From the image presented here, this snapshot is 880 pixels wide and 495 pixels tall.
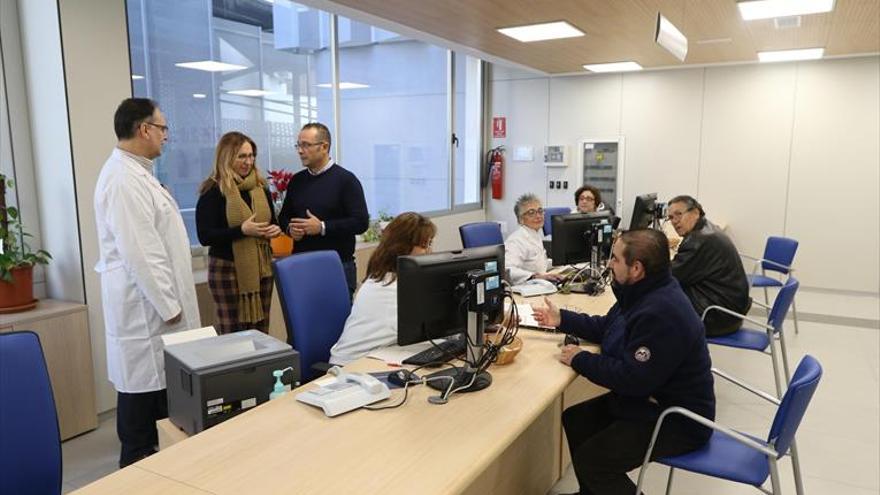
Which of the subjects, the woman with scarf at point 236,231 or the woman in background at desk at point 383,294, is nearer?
the woman in background at desk at point 383,294

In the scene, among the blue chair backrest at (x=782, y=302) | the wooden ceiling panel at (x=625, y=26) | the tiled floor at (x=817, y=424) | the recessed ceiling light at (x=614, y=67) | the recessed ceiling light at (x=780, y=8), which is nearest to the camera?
the tiled floor at (x=817, y=424)

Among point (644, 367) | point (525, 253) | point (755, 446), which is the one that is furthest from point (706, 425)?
point (525, 253)

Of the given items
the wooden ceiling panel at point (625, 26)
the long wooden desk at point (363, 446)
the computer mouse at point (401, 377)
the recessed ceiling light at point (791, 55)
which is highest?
the wooden ceiling panel at point (625, 26)

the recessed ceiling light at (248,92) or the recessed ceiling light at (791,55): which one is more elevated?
the recessed ceiling light at (791,55)

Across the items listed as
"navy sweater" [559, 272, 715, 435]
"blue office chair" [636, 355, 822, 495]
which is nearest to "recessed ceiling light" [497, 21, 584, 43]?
"navy sweater" [559, 272, 715, 435]

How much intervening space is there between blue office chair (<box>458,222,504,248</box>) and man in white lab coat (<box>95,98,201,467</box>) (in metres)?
1.98

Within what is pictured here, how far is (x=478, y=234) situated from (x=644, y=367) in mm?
2311

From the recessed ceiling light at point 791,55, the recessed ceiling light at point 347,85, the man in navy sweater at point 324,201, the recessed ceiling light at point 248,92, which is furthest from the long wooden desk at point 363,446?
the recessed ceiling light at point 791,55

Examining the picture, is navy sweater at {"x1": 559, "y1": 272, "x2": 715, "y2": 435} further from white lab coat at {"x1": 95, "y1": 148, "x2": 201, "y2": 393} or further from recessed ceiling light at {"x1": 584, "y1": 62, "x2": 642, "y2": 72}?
recessed ceiling light at {"x1": 584, "y1": 62, "x2": 642, "y2": 72}

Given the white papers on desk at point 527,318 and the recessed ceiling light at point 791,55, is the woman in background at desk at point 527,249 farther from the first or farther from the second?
the recessed ceiling light at point 791,55

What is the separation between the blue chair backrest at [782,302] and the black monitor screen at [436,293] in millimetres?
1978

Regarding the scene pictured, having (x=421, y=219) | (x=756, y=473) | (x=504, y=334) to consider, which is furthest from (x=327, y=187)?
(x=756, y=473)

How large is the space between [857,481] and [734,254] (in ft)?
4.41

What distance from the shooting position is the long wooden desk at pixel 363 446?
138cm
